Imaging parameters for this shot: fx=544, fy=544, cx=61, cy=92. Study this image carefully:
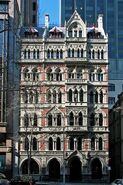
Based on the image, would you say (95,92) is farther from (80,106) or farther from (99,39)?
(99,39)

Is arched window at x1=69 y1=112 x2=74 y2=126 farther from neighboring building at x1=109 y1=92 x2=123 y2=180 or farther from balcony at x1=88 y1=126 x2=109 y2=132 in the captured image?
neighboring building at x1=109 y1=92 x2=123 y2=180

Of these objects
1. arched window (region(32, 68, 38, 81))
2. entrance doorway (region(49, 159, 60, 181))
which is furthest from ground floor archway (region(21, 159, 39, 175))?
arched window (region(32, 68, 38, 81))

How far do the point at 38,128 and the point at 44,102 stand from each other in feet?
16.3

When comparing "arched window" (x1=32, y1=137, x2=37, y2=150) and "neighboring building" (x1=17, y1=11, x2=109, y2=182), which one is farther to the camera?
"arched window" (x1=32, y1=137, x2=37, y2=150)

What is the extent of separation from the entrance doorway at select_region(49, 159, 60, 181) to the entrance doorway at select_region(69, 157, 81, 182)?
2.48 metres

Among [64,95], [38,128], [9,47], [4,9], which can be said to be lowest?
[38,128]

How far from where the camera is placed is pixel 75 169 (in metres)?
101

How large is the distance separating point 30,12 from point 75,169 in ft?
194

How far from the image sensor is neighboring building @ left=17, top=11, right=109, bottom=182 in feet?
324

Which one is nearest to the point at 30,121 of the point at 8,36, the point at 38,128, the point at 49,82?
the point at 38,128

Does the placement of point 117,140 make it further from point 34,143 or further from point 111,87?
point 111,87

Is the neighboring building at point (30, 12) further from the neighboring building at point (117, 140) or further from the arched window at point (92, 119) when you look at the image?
the arched window at point (92, 119)

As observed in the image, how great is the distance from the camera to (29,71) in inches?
4023

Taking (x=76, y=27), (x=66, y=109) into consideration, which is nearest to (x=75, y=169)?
(x=66, y=109)
